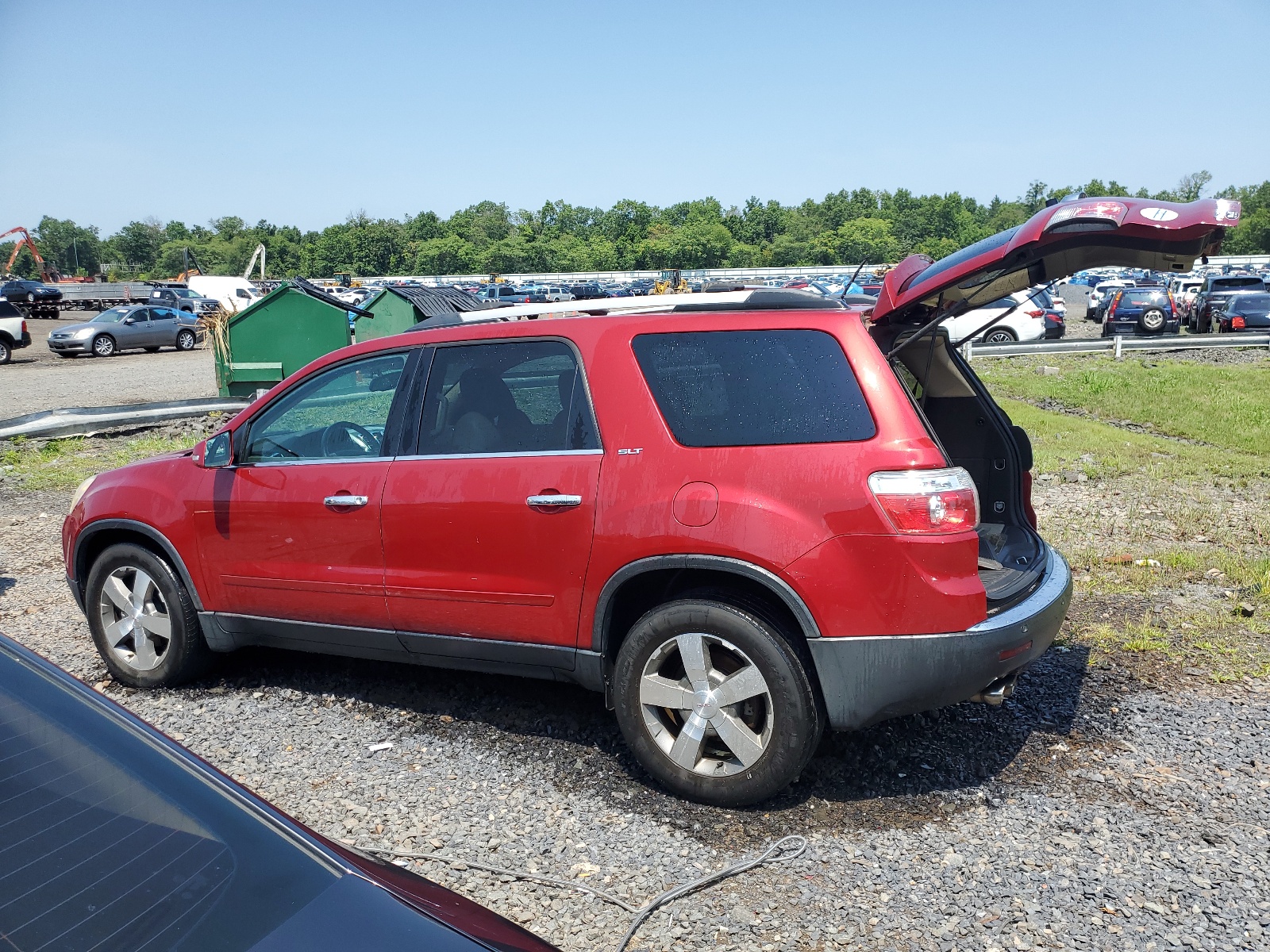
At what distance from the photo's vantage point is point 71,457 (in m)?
12.4

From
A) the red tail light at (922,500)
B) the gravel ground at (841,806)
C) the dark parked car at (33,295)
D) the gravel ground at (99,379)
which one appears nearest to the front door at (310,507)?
the gravel ground at (841,806)

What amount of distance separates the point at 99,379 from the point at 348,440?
861 inches

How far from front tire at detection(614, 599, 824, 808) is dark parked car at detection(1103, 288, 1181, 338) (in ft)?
91.5

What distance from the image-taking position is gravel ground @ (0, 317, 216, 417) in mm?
18938

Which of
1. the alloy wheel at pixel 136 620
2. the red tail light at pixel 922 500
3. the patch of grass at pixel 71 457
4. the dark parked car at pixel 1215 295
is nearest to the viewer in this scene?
the red tail light at pixel 922 500

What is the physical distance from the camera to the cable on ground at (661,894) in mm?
3164

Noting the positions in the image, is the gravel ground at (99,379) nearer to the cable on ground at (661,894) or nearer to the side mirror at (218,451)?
the side mirror at (218,451)

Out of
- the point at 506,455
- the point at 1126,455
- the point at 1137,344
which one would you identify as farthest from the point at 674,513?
the point at 1137,344

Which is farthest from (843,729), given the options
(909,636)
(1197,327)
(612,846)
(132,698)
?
(1197,327)

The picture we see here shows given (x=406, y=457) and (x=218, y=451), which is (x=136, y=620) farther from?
(x=406, y=457)

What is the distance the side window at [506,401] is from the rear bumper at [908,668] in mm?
1258

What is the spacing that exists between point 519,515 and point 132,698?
241 centimetres

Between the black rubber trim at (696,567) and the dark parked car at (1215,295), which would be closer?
the black rubber trim at (696,567)

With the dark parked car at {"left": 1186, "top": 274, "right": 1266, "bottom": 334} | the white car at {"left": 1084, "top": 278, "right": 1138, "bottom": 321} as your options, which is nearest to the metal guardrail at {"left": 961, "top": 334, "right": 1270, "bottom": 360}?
the dark parked car at {"left": 1186, "top": 274, "right": 1266, "bottom": 334}
